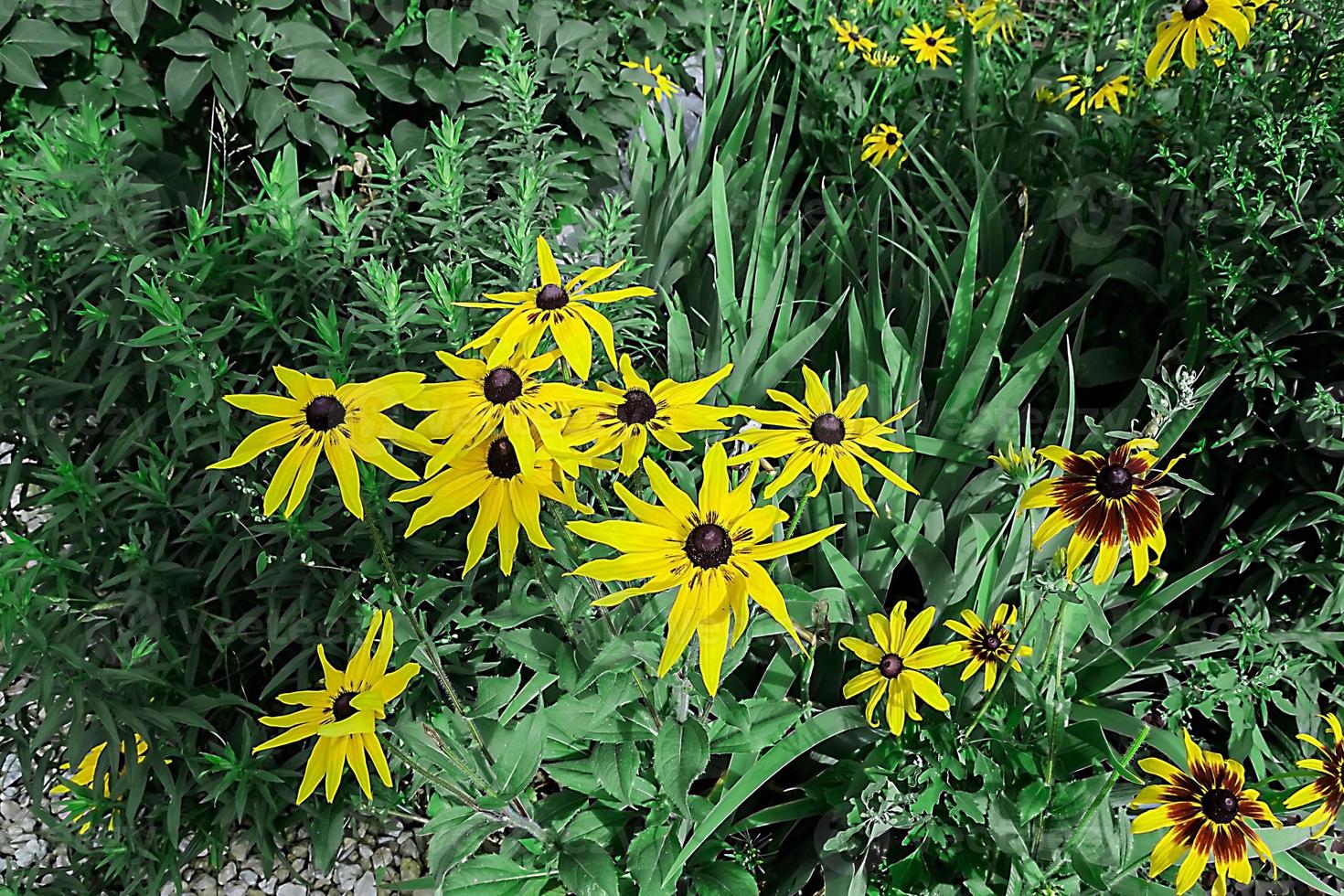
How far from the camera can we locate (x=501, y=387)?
101 centimetres

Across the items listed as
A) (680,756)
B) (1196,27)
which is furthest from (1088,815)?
(1196,27)

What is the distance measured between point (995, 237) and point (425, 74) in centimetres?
141

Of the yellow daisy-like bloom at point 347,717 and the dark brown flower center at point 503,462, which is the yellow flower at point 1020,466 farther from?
the yellow daisy-like bloom at point 347,717

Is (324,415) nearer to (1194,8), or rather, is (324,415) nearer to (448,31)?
(448,31)

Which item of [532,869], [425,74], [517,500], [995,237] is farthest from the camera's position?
[425,74]

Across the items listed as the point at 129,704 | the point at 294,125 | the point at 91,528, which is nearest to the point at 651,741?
the point at 129,704

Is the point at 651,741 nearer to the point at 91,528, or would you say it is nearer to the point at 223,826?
the point at 223,826

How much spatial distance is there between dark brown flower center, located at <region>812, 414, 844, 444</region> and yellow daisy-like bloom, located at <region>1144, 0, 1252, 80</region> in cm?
119

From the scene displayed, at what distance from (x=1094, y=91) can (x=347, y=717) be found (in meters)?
2.35

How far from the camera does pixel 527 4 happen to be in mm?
2623

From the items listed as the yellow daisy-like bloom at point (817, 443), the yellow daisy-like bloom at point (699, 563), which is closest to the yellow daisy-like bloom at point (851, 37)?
the yellow daisy-like bloom at point (817, 443)

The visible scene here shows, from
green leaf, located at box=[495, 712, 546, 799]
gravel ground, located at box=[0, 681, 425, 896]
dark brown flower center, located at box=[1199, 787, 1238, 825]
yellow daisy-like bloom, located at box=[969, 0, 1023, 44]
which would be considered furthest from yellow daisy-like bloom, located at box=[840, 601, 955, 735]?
yellow daisy-like bloom, located at box=[969, 0, 1023, 44]

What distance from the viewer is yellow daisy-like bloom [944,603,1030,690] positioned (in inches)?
54.0

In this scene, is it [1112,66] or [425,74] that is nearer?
[425,74]
